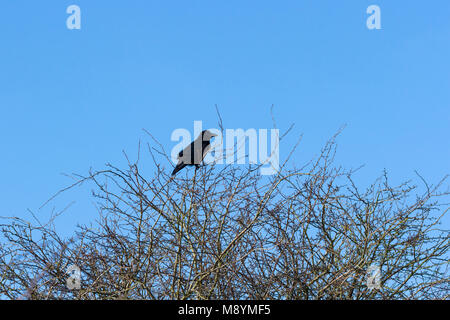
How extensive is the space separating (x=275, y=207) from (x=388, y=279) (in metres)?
1.93

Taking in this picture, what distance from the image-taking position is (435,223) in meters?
7.94

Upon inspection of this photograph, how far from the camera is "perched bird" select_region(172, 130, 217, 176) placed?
8.19 meters

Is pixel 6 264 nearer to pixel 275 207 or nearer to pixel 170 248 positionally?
pixel 170 248

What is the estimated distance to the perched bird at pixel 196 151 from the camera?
819 cm

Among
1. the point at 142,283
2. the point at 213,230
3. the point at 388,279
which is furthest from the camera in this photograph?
the point at 388,279

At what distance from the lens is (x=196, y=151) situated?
8297 millimetres
